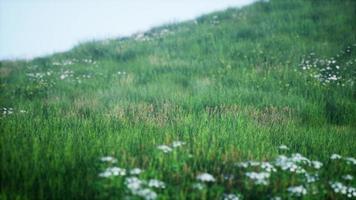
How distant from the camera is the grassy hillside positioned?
423 centimetres

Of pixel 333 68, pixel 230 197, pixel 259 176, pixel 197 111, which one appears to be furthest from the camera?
pixel 333 68

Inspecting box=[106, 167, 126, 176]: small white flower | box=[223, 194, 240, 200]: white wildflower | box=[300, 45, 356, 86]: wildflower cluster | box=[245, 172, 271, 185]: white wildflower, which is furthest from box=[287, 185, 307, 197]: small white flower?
box=[300, 45, 356, 86]: wildflower cluster

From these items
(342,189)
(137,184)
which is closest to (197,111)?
(342,189)

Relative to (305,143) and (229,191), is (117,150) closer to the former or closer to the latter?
(229,191)

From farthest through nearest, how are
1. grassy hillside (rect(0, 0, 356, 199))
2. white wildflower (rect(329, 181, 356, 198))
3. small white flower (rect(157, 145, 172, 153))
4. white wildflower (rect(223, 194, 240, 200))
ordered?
small white flower (rect(157, 145, 172, 153)) < grassy hillside (rect(0, 0, 356, 199)) < white wildflower (rect(329, 181, 356, 198)) < white wildflower (rect(223, 194, 240, 200))

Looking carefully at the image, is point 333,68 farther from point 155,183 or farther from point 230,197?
point 155,183

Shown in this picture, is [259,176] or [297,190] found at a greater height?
[259,176]

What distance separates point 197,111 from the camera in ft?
25.4

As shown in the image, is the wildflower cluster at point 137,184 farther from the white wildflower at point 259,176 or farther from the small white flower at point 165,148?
the white wildflower at point 259,176

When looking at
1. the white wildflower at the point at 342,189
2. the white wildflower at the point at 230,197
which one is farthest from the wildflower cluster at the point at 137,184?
the white wildflower at the point at 342,189

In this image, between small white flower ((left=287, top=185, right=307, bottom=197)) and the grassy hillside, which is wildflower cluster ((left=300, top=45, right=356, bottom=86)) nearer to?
the grassy hillside

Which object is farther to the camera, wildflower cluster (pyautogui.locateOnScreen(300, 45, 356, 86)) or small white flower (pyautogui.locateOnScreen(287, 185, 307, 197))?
wildflower cluster (pyautogui.locateOnScreen(300, 45, 356, 86))

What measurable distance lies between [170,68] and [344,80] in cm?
477

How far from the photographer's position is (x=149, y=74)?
11383 mm
